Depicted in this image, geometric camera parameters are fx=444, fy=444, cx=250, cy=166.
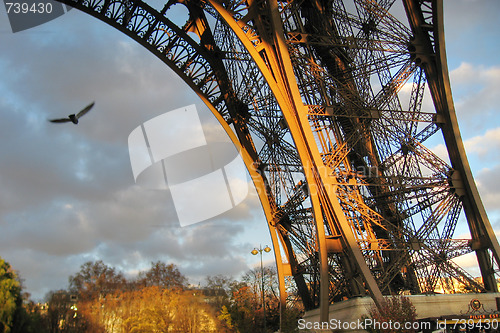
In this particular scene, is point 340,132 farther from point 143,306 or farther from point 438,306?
point 143,306

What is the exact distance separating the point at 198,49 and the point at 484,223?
41.7 feet

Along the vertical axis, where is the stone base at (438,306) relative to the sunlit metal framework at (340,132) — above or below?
below

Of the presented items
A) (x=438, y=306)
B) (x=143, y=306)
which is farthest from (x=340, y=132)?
(x=143, y=306)

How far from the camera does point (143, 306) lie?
33.4 meters

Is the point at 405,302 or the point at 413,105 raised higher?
the point at 413,105

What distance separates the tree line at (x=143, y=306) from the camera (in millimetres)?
13078

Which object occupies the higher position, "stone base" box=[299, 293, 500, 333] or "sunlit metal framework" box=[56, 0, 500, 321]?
"sunlit metal framework" box=[56, 0, 500, 321]

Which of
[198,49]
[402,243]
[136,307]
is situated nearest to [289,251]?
[402,243]

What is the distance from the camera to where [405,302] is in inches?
499

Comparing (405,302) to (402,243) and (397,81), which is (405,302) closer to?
(402,243)

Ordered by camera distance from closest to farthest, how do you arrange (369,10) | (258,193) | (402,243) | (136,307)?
(402,243)
(369,10)
(258,193)
(136,307)

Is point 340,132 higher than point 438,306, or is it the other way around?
point 340,132

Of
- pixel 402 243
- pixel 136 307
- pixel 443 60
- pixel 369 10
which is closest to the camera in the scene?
pixel 402 243

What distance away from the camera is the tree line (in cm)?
1308
